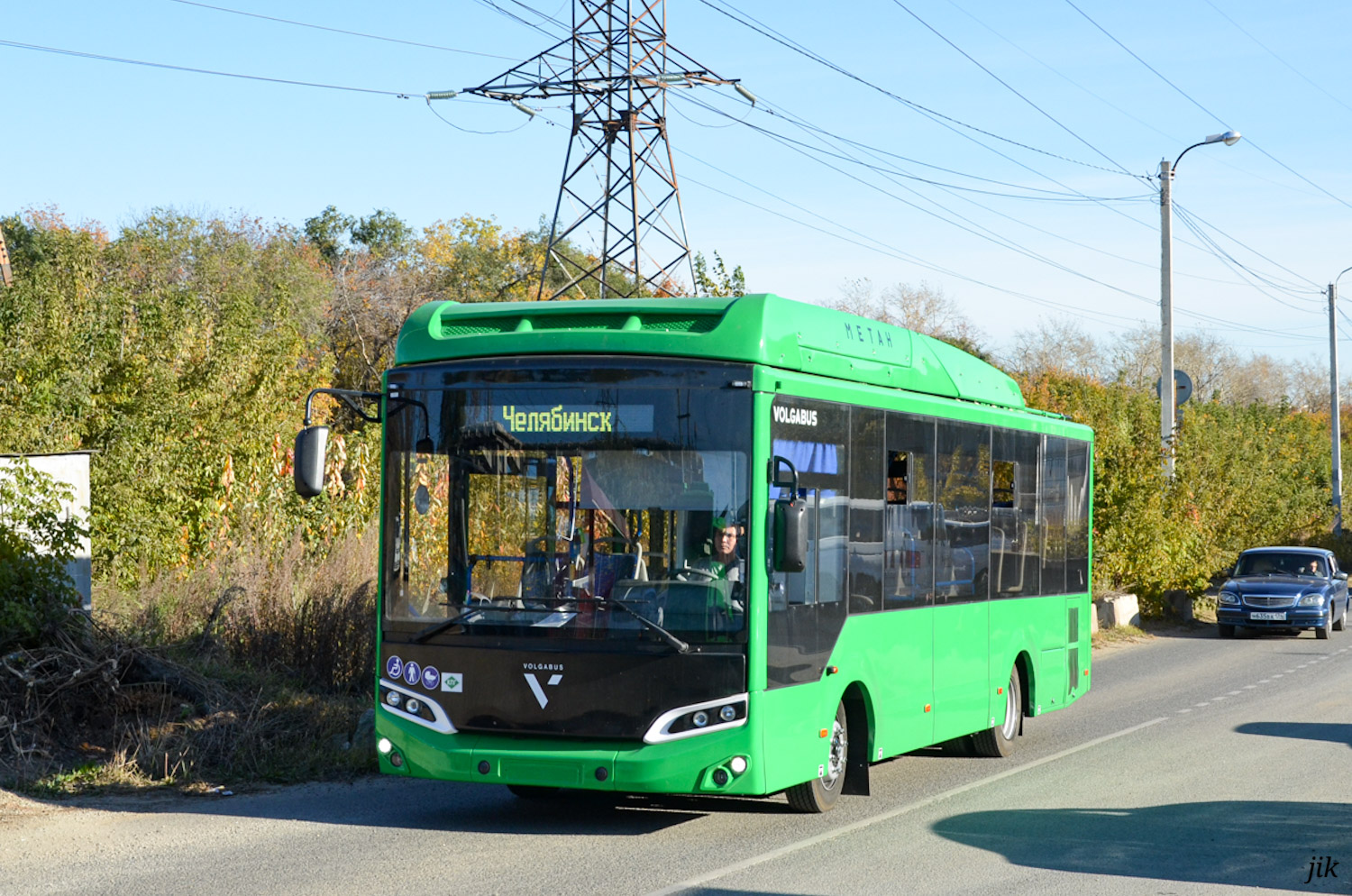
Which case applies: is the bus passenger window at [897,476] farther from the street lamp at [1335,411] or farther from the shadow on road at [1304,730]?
the street lamp at [1335,411]

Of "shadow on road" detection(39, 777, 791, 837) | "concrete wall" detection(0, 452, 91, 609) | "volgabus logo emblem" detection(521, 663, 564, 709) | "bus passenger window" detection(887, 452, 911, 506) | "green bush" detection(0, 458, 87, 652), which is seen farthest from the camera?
"concrete wall" detection(0, 452, 91, 609)

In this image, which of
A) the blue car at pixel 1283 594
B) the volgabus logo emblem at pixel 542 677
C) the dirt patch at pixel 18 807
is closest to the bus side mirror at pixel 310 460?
the volgabus logo emblem at pixel 542 677

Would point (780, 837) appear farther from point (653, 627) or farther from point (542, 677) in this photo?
point (542, 677)

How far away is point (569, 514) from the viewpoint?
8.73 metres

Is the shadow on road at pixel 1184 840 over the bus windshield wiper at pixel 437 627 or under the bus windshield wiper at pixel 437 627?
under

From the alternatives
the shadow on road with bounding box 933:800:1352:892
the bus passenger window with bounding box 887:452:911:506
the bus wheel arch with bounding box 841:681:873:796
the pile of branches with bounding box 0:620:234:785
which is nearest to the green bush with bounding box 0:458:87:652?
the pile of branches with bounding box 0:620:234:785

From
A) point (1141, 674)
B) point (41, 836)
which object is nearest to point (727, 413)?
point (41, 836)

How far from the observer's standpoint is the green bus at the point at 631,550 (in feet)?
27.8

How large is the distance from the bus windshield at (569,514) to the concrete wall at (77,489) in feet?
16.8

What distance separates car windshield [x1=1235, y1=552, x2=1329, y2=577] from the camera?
90.6ft

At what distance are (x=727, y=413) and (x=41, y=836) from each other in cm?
481

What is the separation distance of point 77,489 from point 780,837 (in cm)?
741

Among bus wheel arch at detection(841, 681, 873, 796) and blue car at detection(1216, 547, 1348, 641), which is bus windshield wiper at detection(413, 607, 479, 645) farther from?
blue car at detection(1216, 547, 1348, 641)

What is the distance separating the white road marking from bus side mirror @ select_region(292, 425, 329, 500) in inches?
123
